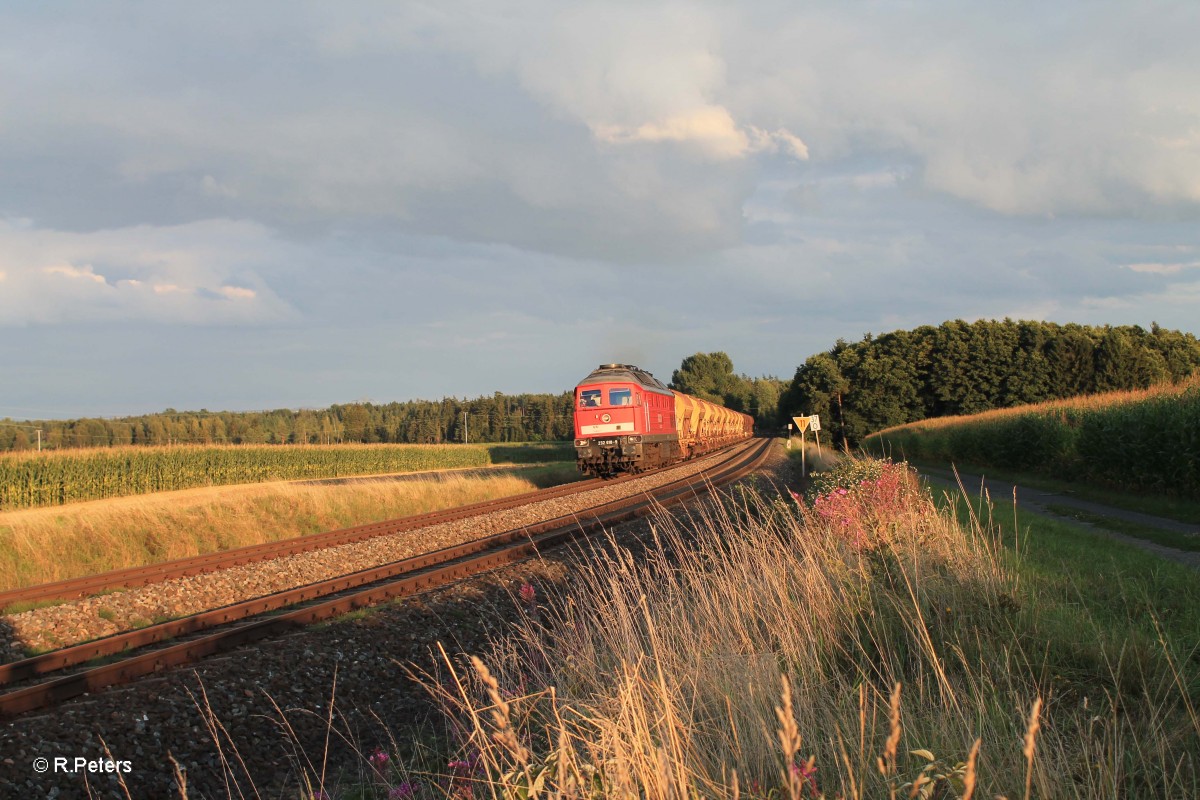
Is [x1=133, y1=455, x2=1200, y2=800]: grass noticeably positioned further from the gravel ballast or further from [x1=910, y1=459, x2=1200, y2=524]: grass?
[x1=910, y1=459, x2=1200, y2=524]: grass

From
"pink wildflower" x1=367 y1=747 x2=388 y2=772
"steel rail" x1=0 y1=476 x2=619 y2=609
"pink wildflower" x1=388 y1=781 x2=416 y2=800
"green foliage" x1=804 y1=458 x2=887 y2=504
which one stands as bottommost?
"steel rail" x1=0 y1=476 x2=619 y2=609

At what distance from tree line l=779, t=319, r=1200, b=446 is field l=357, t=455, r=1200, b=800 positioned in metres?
58.7

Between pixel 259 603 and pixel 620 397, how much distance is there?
18.2 metres

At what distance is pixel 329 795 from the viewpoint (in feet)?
14.1

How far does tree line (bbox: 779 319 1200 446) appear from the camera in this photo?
64562 mm

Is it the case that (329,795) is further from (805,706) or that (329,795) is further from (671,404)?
(671,404)

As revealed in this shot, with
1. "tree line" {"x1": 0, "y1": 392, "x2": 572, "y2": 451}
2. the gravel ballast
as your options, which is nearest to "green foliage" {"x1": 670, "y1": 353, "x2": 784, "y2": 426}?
"tree line" {"x1": 0, "y1": 392, "x2": 572, "y2": 451}

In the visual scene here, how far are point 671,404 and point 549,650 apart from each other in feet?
89.0

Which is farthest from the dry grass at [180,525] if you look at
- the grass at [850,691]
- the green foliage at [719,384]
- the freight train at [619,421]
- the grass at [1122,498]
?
the green foliage at [719,384]

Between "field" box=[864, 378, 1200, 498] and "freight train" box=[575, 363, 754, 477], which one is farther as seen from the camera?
"freight train" box=[575, 363, 754, 477]

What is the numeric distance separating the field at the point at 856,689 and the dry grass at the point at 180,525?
32.3ft

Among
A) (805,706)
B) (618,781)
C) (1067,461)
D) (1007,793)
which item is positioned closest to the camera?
(618,781)

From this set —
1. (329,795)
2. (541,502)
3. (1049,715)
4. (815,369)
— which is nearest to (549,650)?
(329,795)

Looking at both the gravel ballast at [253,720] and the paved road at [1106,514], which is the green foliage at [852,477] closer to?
the paved road at [1106,514]
